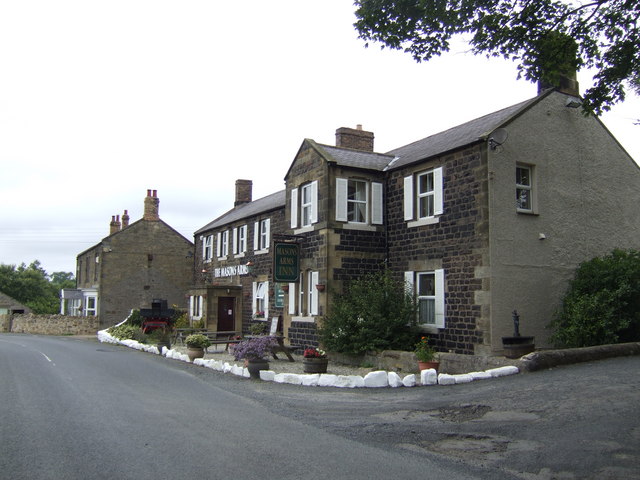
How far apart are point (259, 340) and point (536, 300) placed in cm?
752

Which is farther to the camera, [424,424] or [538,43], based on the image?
[538,43]

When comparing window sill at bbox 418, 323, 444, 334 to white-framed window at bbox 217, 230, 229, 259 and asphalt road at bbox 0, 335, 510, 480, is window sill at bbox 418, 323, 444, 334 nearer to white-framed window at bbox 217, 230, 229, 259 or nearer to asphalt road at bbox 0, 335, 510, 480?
asphalt road at bbox 0, 335, 510, 480

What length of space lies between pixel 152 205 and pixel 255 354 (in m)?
27.9

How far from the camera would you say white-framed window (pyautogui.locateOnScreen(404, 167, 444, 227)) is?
56.3 ft

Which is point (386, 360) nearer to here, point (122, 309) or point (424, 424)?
point (424, 424)

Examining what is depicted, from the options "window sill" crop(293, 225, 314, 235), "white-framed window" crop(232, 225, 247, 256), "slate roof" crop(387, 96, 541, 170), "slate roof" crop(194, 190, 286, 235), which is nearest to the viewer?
"slate roof" crop(387, 96, 541, 170)

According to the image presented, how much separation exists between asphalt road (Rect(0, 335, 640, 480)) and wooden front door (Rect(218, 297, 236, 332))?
15329 mm

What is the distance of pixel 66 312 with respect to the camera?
1860 inches

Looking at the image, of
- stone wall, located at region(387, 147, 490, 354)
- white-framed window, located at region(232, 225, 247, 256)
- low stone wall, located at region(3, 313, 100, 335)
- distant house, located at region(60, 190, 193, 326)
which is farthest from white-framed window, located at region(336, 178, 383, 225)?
low stone wall, located at region(3, 313, 100, 335)

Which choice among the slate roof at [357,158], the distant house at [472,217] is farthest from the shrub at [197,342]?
the slate roof at [357,158]

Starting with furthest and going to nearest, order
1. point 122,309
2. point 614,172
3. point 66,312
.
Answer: point 66,312, point 122,309, point 614,172

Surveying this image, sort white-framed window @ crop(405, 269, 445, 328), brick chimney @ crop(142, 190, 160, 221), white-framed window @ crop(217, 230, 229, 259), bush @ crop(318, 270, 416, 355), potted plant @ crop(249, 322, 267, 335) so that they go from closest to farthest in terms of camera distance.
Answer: bush @ crop(318, 270, 416, 355)
white-framed window @ crop(405, 269, 445, 328)
potted plant @ crop(249, 322, 267, 335)
white-framed window @ crop(217, 230, 229, 259)
brick chimney @ crop(142, 190, 160, 221)

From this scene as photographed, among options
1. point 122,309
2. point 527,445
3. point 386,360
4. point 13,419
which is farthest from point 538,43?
point 122,309

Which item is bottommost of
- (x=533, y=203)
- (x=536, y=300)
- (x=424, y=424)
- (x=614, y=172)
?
(x=424, y=424)
